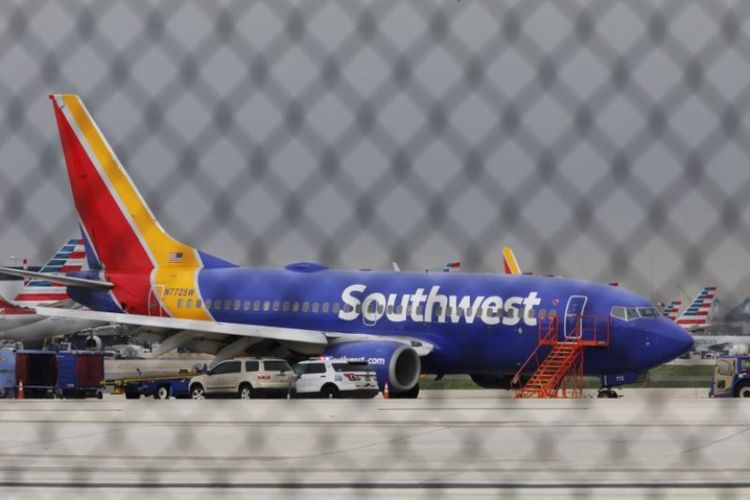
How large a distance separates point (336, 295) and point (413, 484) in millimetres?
21176

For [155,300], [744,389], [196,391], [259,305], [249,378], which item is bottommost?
[744,389]

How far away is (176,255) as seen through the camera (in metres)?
30.7

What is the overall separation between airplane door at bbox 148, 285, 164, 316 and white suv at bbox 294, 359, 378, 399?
16.1 ft

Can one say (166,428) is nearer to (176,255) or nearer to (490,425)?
(490,425)

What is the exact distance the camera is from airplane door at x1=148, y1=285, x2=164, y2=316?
31047 mm

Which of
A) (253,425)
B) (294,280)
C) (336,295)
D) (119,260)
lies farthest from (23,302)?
(253,425)

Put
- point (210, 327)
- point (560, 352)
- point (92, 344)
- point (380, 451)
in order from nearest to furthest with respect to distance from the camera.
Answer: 1. point (380, 451)
2. point (560, 352)
3. point (210, 327)
4. point (92, 344)

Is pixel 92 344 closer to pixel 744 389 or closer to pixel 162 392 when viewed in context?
pixel 162 392

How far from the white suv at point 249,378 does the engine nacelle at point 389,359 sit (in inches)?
46.8

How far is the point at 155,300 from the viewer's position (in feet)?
102

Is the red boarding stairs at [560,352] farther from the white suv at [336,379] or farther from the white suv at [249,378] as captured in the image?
the white suv at [249,378]

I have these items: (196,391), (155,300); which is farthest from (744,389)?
(155,300)

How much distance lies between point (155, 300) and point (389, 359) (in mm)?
6633

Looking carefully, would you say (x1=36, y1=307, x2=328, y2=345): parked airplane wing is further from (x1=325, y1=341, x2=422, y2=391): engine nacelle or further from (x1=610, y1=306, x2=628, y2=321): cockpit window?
(x1=610, y1=306, x2=628, y2=321): cockpit window
